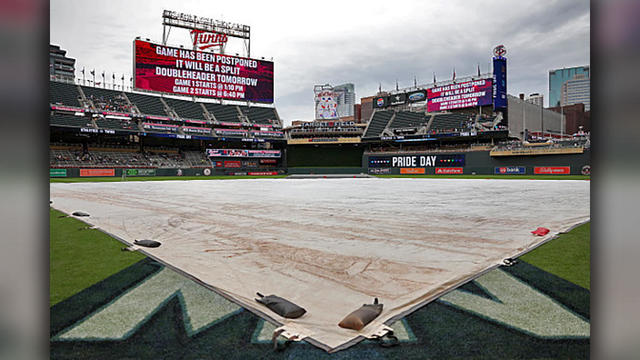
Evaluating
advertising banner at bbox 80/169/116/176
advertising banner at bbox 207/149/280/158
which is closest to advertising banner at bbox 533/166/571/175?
advertising banner at bbox 207/149/280/158

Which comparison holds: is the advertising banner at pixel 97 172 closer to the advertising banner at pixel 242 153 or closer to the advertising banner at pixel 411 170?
the advertising banner at pixel 242 153

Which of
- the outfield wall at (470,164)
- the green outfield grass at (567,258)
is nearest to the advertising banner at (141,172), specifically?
the outfield wall at (470,164)

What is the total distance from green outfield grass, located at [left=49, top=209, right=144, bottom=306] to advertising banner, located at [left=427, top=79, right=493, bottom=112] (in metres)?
51.6

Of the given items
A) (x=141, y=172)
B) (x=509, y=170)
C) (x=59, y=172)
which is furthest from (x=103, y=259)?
(x=509, y=170)

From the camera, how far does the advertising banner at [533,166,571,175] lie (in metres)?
35.3

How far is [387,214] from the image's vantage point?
736cm

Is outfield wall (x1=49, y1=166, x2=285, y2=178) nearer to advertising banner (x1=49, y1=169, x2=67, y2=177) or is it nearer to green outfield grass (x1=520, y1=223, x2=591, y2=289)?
advertising banner (x1=49, y1=169, x2=67, y2=177)

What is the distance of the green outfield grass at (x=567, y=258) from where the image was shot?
3.14 m

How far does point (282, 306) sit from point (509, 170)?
43.9m

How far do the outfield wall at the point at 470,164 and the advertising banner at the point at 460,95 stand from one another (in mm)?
9229

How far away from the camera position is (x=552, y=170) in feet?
120

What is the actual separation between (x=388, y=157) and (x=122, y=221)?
47117 millimetres
